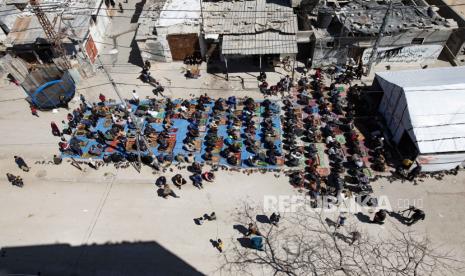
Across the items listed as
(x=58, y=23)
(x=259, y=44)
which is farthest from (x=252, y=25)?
(x=58, y=23)

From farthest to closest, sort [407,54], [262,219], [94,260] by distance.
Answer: [407,54], [262,219], [94,260]

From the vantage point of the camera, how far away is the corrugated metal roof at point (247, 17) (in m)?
35.9

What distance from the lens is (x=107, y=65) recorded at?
4028cm

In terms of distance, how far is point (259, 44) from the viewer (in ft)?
115

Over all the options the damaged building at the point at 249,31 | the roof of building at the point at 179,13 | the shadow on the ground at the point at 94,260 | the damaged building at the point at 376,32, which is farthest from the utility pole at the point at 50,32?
the damaged building at the point at 376,32

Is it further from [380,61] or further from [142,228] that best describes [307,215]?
[380,61]

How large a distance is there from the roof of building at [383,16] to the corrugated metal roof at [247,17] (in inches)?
234

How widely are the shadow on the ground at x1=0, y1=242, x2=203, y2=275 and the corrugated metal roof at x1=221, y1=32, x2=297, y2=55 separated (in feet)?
69.6

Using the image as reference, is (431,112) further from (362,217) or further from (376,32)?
(376,32)

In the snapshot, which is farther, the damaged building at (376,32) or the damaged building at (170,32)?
the damaged building at (170,32)

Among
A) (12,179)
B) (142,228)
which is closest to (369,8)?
(142,228)

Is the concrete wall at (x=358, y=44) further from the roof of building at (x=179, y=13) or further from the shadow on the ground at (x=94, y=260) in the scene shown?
the shadow on the ground at (x=94, y=260)

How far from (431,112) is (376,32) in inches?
474

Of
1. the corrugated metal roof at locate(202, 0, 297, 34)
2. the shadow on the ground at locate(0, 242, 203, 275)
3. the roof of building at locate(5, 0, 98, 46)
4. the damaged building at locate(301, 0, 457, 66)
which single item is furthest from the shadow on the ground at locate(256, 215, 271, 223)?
the roof of building at locate(5, 0, 98, 46)
